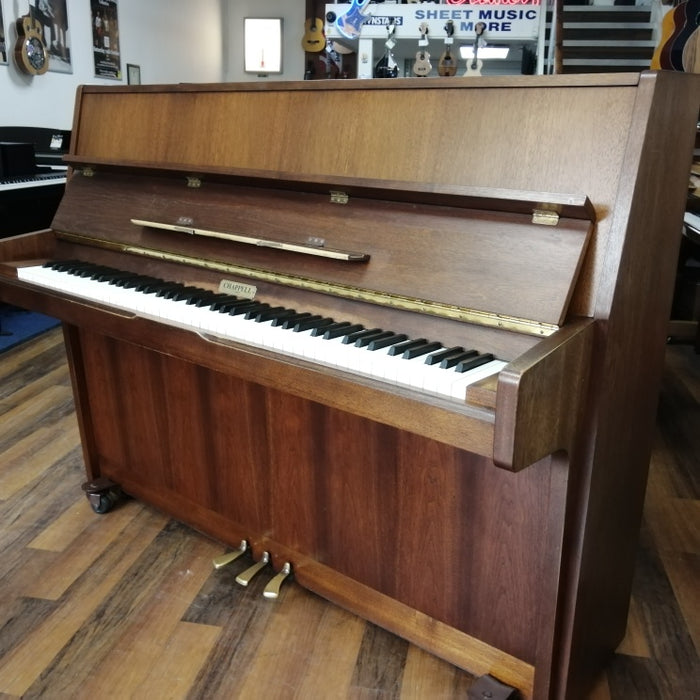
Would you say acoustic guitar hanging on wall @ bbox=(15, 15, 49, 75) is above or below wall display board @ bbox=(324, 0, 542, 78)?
below

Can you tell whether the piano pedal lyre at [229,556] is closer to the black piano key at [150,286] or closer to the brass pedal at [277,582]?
the brass pedal at [277,582]

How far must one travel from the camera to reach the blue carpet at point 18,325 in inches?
149

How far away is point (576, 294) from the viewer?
1.14m

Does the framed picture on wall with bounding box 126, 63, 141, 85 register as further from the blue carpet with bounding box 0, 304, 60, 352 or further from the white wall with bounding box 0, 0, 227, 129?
the blue carpet with bounding box 0, 304, 60, 352

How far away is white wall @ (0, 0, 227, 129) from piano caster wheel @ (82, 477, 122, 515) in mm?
3451

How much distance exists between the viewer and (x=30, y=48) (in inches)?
184

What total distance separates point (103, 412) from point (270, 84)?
112 centimetres

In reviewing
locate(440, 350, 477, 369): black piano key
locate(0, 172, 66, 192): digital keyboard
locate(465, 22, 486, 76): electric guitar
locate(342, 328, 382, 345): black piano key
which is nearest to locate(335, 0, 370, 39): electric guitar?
locate(465, 22, 486, 76): electric guitar

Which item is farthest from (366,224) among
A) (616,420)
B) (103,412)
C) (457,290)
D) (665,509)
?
(665,509)

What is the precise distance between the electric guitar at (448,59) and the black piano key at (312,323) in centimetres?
528

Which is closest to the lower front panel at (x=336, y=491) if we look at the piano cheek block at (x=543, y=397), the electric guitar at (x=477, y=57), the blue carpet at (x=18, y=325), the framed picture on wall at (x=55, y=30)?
the piano cheek block at (x=543, y=397)

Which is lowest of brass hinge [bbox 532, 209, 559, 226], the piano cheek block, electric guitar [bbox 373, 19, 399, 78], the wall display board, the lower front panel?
the lower front panel

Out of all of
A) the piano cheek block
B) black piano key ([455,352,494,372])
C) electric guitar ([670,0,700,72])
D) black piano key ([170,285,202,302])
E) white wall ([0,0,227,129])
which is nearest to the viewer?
the piano cheek block

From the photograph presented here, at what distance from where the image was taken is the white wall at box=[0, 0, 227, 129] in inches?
183
